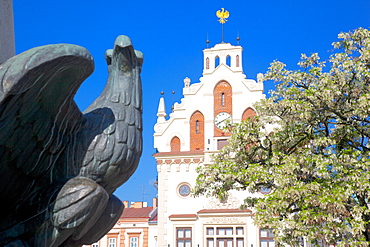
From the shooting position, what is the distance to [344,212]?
11391 millimetres

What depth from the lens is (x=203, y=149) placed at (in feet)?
91.6

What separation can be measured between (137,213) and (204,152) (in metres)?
6.51

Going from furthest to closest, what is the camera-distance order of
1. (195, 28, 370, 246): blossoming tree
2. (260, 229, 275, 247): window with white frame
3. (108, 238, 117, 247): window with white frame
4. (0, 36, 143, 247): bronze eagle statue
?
(108, 238, 117, 247): window with white frame, (260, 229, 275, 247): window with white frame, (195, 28, 370, 246): blossoming tree, (0, 36, 143, 247): bronze eagle statue

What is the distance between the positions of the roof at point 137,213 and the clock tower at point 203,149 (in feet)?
9.78

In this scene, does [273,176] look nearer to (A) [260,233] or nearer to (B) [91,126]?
(B) [91,126]

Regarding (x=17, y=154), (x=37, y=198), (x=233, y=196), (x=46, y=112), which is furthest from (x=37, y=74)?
(x=233, y=196)

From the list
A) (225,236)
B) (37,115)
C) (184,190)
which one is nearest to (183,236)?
(225,236)

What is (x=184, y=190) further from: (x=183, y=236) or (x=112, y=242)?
(x=112, y=242)

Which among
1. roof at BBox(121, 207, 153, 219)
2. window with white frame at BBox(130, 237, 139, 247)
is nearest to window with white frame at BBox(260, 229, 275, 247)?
roof at BBox(121, 207, 153, 219)

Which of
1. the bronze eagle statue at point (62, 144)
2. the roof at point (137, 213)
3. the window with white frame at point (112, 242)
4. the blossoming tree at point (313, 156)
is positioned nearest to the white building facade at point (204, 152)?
the roof at point (137, 213)

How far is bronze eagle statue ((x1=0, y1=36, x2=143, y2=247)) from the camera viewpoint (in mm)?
3469

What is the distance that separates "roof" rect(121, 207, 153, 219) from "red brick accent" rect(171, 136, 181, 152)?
4.60 meters

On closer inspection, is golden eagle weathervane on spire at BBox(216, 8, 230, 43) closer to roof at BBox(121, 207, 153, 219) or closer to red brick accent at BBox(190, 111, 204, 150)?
red brick accent at BBox(190, 111, 204, 150)

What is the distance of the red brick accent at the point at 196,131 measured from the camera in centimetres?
2811
